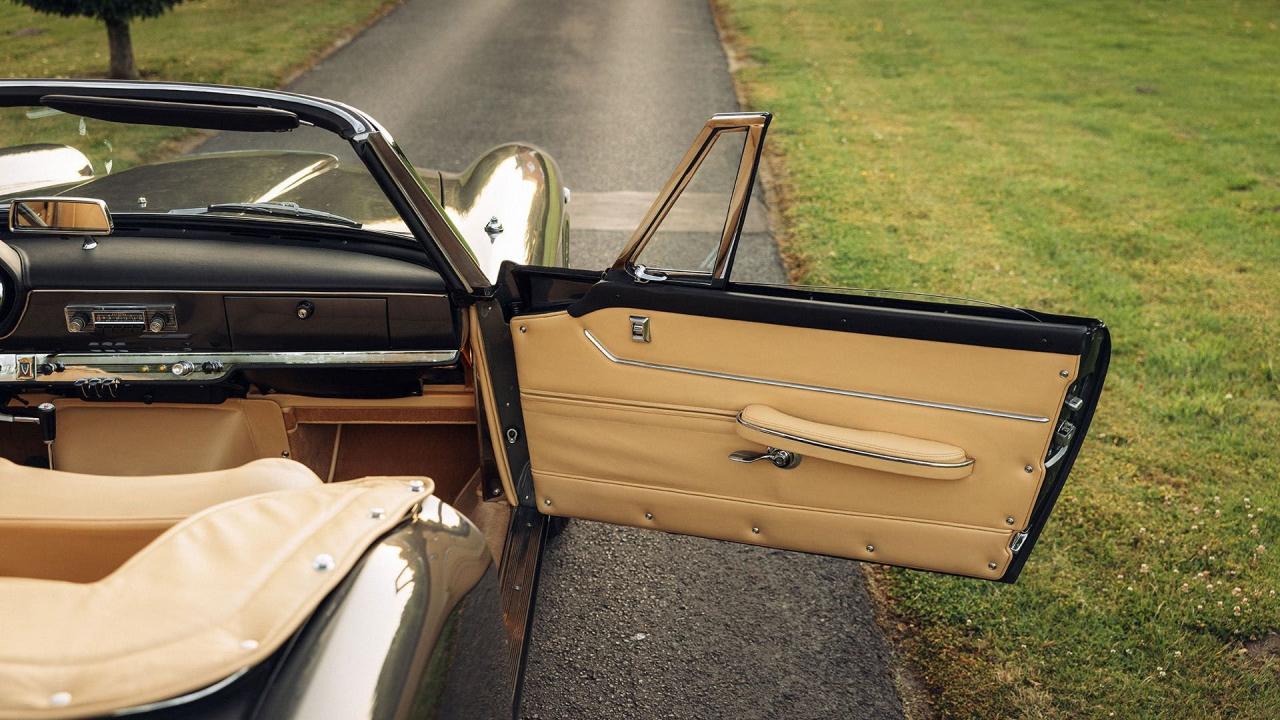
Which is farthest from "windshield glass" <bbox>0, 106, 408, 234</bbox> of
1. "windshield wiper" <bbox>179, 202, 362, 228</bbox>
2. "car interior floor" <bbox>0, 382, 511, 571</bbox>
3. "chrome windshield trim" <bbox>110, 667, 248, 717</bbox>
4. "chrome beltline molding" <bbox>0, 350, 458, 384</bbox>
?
"chrome windshield trim" <bbox>110, 667, 248, 717</bbox>

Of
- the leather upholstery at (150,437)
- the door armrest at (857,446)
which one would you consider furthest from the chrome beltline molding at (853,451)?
the leather upholstery at (150,437)

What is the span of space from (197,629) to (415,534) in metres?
0.43

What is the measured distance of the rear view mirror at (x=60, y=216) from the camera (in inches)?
95.9

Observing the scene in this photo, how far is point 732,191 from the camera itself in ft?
7.17

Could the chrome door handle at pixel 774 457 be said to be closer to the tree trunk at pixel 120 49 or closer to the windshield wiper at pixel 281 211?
the windshield wiper at pixel 281 211

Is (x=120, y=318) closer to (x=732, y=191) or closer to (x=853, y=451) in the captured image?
(x=732, y=191)

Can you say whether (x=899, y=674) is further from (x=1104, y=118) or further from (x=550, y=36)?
(x=550, y=36)

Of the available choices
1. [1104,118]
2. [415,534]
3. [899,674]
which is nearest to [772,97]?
[1104,118]

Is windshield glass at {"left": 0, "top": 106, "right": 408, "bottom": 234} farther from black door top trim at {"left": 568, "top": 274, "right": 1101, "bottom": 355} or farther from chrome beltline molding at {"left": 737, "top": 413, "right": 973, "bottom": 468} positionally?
chrome beltline molding at {"left": 737, "top": 413, "right": 973, "bottom": 468}

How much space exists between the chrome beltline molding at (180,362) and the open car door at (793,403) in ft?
1.18

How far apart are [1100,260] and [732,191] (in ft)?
15.3

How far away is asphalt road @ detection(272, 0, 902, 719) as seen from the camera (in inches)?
113

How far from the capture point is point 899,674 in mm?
2934

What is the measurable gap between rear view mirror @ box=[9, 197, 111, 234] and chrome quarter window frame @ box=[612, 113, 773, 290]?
1.28m
